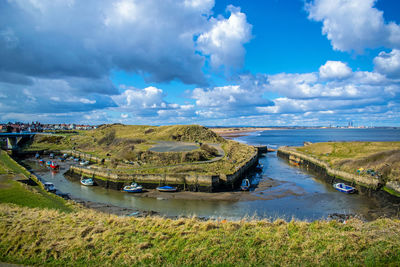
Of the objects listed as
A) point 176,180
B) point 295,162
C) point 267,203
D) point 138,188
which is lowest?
point 267,203

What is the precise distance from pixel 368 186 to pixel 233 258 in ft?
111

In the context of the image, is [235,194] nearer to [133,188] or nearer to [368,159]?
[133,188]

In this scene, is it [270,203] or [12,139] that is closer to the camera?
[270,203]

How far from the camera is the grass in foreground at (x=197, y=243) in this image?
31.7 ft

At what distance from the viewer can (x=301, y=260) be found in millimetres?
9508

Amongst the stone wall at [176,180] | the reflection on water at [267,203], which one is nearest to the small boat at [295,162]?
the reflection on water at [267,203]

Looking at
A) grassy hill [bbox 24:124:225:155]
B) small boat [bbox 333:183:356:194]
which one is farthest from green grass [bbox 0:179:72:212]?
grassy hill [bbox 24:124:225:155]

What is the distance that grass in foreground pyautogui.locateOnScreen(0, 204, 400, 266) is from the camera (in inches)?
380

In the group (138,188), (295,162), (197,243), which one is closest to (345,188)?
(295,162)

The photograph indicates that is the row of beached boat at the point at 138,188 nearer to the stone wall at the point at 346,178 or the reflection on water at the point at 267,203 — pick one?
the reflection on water at the point at 267,203

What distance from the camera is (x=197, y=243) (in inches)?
435

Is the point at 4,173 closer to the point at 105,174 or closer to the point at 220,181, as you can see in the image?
the point at 105,174

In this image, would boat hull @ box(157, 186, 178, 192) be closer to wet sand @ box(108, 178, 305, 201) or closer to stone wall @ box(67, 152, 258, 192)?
wet sand @ box(108, 178, 305, 201)

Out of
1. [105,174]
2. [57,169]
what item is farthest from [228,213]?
[57,169]
